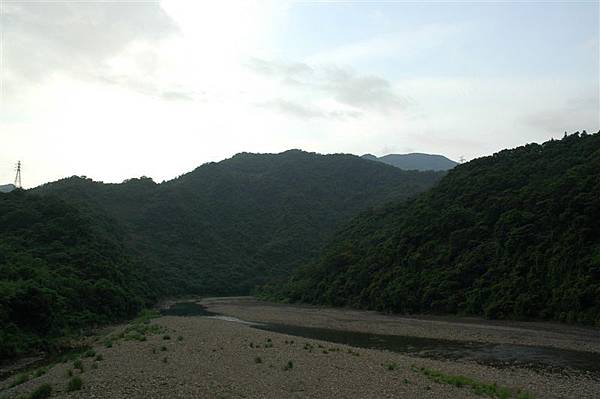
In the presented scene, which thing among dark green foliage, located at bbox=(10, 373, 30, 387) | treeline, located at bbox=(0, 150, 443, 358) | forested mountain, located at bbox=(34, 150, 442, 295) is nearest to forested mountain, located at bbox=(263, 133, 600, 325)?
treeline, located at bbox=(0, 150, 443, 358)

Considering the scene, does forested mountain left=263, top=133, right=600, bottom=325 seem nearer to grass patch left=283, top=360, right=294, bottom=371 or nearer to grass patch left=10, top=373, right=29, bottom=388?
grass patch left=283, top=360, right=294, bottom=371

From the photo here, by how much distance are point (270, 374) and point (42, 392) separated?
9005 millimetres

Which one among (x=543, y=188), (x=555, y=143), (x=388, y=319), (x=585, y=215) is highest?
(x=555, y=143)

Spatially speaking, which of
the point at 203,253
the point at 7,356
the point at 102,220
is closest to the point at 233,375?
the point at 7,356

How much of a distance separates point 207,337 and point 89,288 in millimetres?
20940

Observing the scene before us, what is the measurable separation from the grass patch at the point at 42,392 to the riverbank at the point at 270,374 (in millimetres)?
219

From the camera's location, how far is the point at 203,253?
404 feet

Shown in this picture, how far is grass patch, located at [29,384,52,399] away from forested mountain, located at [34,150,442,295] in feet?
224

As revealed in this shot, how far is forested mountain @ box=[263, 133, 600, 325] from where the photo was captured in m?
41.2

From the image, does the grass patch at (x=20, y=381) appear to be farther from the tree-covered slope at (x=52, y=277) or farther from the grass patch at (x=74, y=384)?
the tree-covered slope at (x=52, y=277)

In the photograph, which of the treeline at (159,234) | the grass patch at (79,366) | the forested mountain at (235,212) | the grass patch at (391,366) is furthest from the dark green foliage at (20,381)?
the forested mountain at (235,212)

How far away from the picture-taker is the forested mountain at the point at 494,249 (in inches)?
1620

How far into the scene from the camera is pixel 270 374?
67.9 ft

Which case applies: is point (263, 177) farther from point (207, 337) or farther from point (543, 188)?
point (207, 337)
